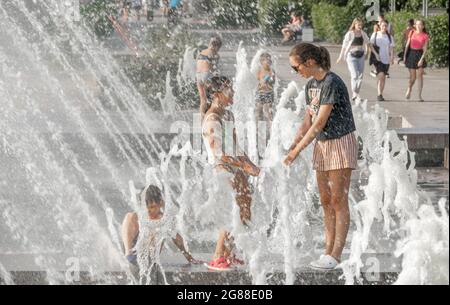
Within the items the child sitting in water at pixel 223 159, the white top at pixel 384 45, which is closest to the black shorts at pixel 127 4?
the white top at pixel 384 45

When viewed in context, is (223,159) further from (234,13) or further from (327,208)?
(234,13)

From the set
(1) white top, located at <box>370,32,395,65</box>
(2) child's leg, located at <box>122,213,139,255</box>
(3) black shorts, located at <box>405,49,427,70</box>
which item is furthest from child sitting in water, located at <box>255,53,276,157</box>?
(2) child's leg, located at <box>122,213,139,255</box>

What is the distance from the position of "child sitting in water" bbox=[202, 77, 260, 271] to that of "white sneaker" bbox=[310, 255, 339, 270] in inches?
18.6

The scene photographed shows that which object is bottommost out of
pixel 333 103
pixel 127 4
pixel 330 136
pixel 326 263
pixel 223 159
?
pixel 127 4

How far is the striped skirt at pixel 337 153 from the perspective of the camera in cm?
726

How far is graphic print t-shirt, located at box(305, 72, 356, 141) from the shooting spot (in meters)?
7.24

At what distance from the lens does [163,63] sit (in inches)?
675

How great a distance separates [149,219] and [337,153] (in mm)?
1136

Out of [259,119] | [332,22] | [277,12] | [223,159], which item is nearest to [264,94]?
[259,119]

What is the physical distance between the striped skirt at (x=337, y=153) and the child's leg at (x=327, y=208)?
0.10m

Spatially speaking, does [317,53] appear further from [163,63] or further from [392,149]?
[163,63]

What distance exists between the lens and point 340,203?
24.1 feet
